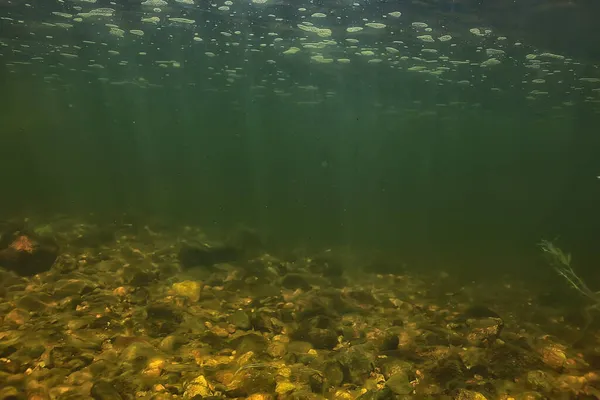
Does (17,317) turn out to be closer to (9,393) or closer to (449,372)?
(9,393)

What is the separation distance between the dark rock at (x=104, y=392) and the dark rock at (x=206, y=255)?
5.65 m

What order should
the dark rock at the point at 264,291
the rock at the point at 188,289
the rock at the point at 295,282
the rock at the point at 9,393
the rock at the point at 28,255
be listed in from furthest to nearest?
the rock at the point at 295,282 < the rock at the point at 28,255 < the dark rock at the point at 264,291 < the rock at the point at 188,289 < the rock at the point at 9,393

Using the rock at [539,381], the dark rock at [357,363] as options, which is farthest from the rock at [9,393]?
the rock at [539,381]

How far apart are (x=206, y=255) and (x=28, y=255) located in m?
4.29

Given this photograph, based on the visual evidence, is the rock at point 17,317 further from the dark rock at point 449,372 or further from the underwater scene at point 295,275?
the dark rock at point 449,372

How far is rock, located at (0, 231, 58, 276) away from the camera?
874 centimetres

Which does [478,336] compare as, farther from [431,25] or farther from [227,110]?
[227,110]

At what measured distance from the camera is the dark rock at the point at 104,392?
4473 millimetres

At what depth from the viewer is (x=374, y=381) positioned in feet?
17.4

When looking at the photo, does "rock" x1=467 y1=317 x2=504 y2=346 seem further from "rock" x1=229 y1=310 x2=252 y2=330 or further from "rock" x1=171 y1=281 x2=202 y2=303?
"rock" x1=171 y1=281 x2=202 y2=303

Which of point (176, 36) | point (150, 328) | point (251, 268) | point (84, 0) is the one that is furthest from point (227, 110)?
point (150, 328)

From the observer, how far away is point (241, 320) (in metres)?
6.90

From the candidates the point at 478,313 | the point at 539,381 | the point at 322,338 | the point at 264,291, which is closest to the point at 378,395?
the point at 322,338

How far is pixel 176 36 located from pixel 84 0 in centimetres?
432
